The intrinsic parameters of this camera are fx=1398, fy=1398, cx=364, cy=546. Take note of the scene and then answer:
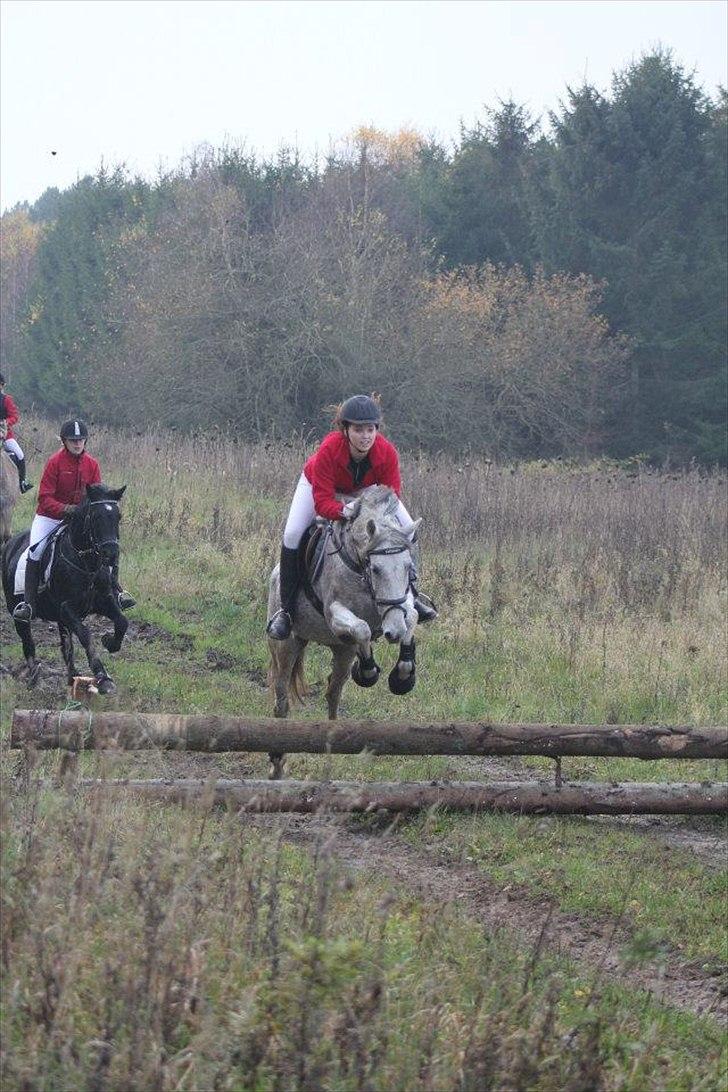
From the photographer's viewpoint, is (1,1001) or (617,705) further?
(617,705)

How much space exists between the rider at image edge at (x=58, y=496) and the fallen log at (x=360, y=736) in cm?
479

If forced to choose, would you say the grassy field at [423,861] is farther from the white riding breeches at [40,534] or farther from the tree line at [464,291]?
the tree line at [464,291]

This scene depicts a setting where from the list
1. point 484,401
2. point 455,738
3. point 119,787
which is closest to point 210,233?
point 484,401

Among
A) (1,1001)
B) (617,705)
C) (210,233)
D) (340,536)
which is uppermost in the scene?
(210,233)

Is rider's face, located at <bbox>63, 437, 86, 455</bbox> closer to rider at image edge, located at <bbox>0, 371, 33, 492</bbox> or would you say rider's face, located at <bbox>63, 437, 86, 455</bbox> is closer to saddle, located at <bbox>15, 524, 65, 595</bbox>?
saddle, located at <bbox>15, 524, 65, 595</bbox>

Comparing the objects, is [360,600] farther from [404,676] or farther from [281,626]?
[281,626]

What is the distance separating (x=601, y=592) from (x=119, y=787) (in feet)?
36.9

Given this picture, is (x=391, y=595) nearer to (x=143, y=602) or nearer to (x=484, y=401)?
(x=143, y=602)

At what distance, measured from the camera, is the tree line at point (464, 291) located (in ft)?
119

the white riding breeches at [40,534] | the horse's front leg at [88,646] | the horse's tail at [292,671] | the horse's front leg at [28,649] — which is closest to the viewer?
the horse's tail at [292,671]

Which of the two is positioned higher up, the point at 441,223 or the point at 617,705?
the point at 441,223

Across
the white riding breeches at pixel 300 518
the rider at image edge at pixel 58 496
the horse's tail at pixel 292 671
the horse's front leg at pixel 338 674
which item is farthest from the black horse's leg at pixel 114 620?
the horse's front leg at pixel 338 674

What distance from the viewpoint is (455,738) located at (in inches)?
350

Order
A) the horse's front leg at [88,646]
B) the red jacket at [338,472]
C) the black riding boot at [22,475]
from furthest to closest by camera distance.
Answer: the black riding boot at [22,475] < the horse's front leg at [88,646] < the red jacket at [338,472]
